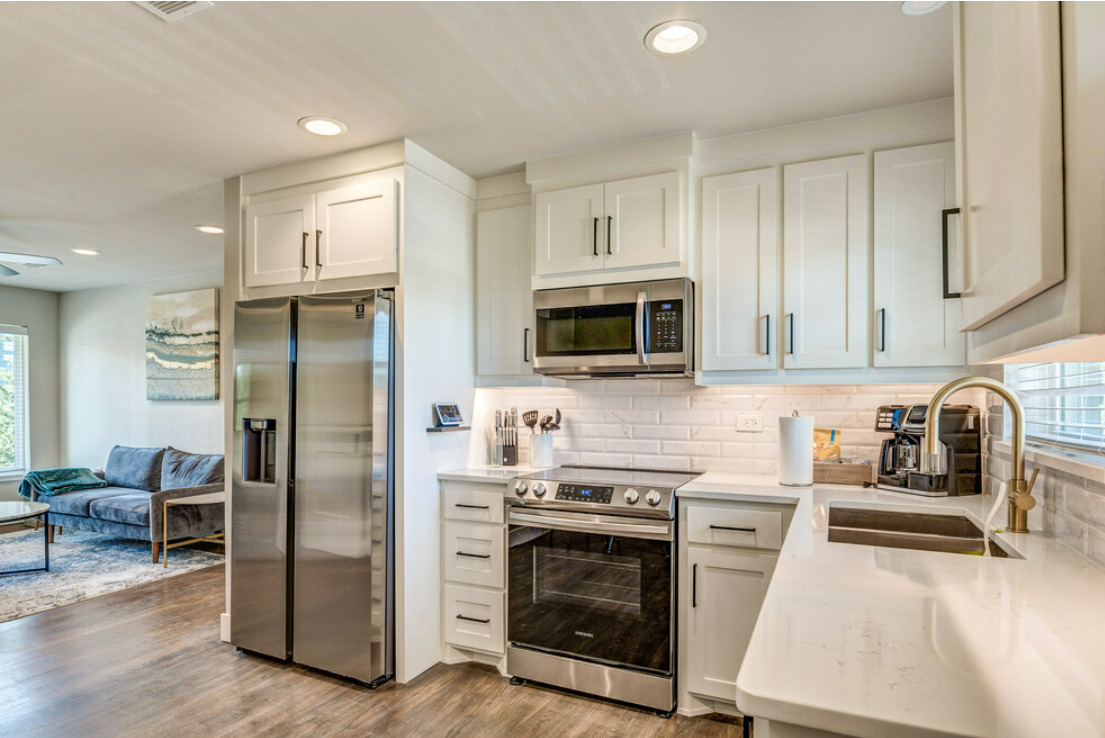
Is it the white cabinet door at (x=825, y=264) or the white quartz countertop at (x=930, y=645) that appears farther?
the white cabinet door at (x=825, y=264)

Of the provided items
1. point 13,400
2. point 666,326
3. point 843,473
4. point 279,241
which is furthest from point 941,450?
point 13,400

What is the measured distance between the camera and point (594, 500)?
269 centimetres

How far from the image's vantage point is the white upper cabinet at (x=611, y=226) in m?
2.79

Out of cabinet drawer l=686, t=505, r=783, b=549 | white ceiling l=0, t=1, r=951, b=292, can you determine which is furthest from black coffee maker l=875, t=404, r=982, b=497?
white ceiling l=0, t=1, r=951, b=292

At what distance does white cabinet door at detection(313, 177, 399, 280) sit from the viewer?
2.91 metres

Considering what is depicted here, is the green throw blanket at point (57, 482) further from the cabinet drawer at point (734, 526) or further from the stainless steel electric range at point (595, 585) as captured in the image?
the cabinet drawer at point (734, 526)

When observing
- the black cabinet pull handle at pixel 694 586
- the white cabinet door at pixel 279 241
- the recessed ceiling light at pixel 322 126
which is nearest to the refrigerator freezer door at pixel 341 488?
the white cabinet door at pixel 279 241

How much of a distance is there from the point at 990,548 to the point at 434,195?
2608mm

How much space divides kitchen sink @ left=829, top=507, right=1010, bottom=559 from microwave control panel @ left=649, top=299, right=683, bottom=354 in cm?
94

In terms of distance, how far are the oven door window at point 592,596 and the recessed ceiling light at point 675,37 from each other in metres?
1.82

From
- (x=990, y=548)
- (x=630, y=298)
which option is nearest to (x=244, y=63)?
(x=630, y=298)

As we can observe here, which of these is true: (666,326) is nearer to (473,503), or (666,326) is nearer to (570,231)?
(570,231)

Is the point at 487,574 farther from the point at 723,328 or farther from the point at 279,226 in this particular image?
the point at 279,226

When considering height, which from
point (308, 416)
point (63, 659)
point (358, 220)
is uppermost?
point (358, 220)
